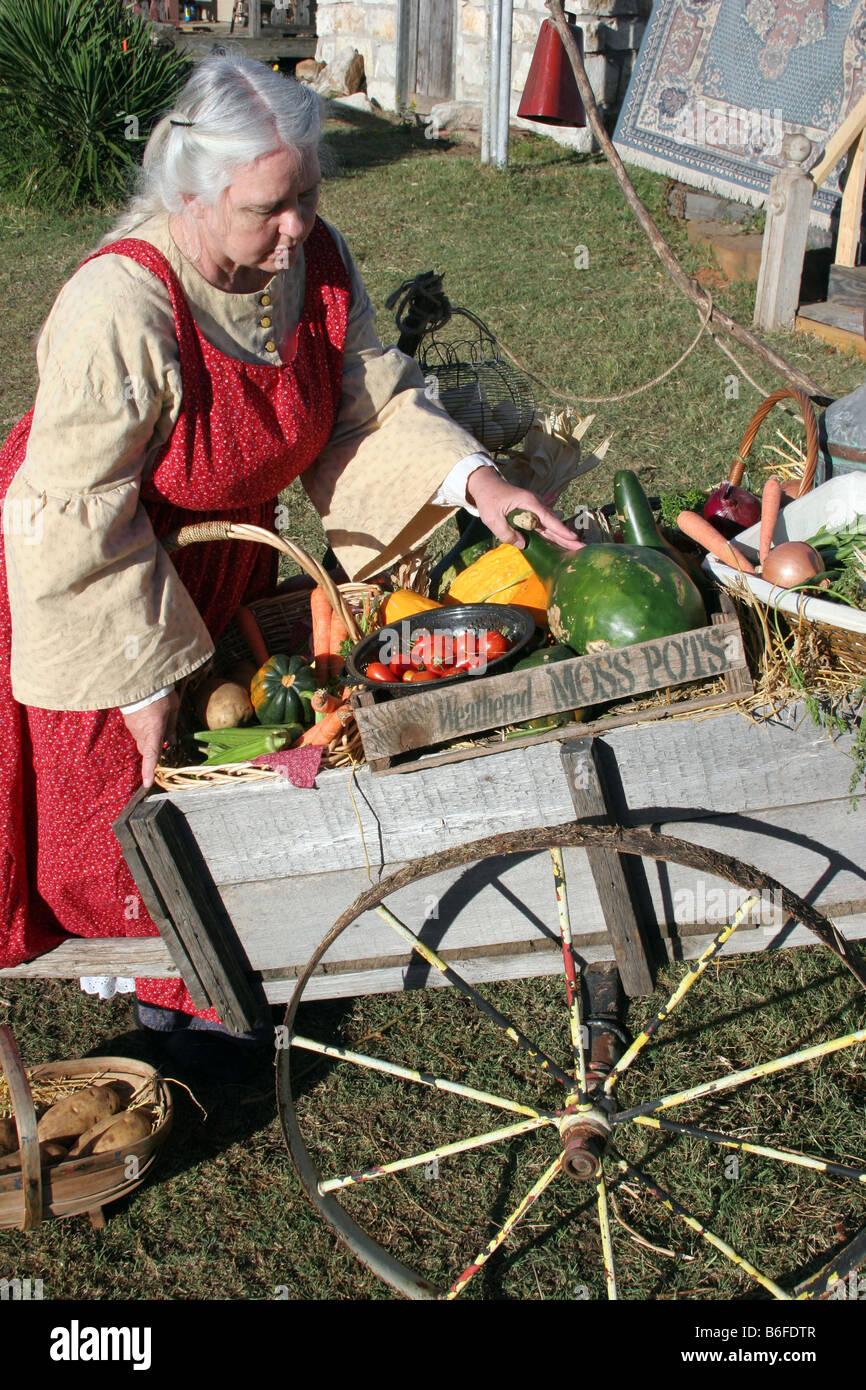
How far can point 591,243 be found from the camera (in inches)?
367

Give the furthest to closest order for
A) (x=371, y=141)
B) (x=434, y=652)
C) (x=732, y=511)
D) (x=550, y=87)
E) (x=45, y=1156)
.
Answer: (x=371, y=141)
(x=550, y=87)
(x=732, y=511)
(x=45, y=1156)
(x=434, y=652)

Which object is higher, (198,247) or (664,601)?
(198,247)

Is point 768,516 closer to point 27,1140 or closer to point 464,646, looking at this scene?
point 464,646

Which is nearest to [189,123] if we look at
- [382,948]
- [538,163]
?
[382,948]

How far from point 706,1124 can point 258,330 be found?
2.15 meters

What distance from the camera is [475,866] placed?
2.44 m

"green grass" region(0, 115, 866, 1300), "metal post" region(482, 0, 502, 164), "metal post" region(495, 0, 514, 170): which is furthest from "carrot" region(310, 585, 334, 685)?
"metal post" region(482, 0, 502, 164)

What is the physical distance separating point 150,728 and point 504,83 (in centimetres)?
973

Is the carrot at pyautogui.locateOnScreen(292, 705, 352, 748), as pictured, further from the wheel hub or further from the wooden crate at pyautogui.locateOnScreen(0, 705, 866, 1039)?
the wheel hub

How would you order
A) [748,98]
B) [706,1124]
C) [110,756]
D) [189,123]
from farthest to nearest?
[748,98]
[706,1124]
[110,756]
[189,123]

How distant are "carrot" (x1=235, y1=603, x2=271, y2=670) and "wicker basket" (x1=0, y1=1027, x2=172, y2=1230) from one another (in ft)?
3.48

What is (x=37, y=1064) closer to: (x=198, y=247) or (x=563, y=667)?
(x=563, y=667)

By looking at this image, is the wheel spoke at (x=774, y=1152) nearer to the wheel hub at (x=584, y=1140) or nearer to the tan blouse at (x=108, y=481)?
the wheel hub at (x=584, y=1140)

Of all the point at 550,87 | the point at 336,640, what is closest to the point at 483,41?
the point at 550,87
